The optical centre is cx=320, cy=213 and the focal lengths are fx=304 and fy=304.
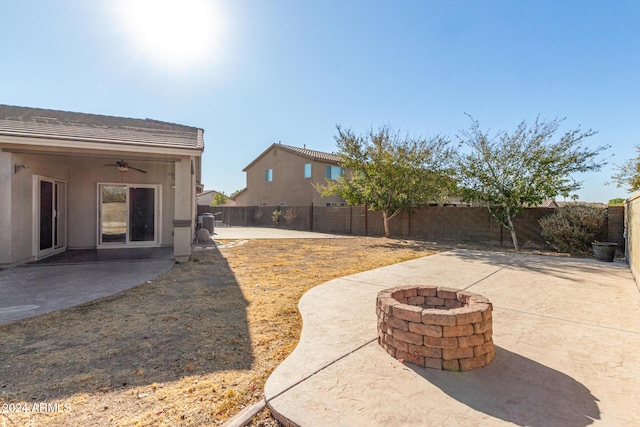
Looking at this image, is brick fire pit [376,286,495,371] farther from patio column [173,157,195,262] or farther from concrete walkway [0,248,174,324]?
patio column [173,157,195,262]

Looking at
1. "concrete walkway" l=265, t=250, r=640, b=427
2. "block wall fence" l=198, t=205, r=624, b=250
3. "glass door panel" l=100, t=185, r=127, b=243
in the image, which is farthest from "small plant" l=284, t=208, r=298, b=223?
"concrete walkway" l=265, t=250, r=640, b=427

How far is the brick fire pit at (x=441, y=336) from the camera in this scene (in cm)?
264

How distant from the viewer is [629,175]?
1560cm

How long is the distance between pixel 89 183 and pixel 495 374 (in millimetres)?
10989

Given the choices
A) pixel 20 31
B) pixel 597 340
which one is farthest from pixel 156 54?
pixel 597 340

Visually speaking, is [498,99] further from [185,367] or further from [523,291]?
[185,367]

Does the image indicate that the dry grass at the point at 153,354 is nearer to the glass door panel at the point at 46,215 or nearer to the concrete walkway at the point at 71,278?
the concrete walkway at the point at 71,278

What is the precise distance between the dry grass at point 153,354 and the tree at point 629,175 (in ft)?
61.2

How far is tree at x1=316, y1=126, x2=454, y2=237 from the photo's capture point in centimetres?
1395

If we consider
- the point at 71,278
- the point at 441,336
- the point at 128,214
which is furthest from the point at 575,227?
the point at 128,214

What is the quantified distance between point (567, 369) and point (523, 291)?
299cm

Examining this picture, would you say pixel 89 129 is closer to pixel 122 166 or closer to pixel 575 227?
pixel 122 166

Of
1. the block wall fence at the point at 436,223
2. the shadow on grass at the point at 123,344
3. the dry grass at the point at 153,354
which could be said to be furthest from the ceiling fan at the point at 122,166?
Answer: the block wall fence at the point at 436,223

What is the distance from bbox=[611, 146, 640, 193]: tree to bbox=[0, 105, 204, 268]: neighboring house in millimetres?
19987
